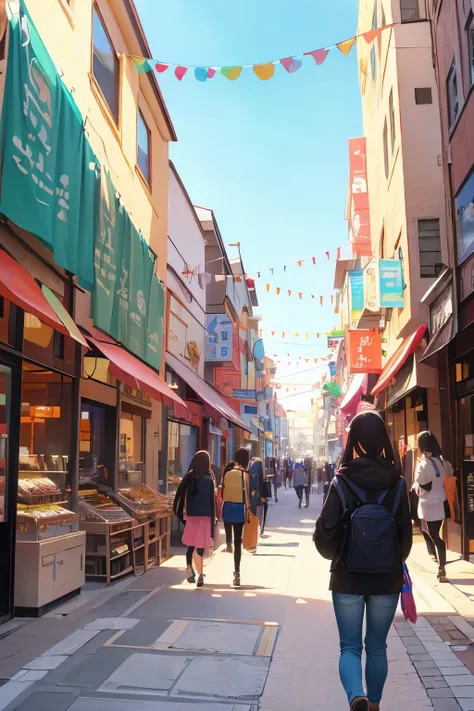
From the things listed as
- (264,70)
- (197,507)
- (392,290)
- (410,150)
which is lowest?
(197,507)

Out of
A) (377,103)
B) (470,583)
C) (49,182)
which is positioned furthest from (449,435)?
(377,103)

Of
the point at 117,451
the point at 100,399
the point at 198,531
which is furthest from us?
the point at 117,451

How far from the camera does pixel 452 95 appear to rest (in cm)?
1158

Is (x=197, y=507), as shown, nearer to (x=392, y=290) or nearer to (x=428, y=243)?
Result: (x=392, y=290)

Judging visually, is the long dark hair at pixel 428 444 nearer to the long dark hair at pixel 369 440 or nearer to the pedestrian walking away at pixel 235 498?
the pedestrian walking away at pixel 235 498

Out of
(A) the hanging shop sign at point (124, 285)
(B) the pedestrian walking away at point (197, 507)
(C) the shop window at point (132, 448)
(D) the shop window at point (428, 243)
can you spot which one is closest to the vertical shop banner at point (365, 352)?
(D) the shop window at point (428, 243)

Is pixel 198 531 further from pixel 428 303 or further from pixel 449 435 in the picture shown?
pixel 428 303

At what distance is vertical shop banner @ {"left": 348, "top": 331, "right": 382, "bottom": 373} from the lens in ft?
62.8

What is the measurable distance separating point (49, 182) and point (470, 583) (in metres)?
7.13

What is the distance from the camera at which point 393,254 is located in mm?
16547

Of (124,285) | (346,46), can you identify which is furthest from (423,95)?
(124,285)

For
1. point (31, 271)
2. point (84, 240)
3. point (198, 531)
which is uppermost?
point (84, 240)

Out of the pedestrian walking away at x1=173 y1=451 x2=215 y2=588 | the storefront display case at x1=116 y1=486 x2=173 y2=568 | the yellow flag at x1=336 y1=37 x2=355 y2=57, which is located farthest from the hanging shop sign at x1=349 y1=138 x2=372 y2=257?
the pedestrian walking away at x1=173 y1=451 x2=215 y2=588

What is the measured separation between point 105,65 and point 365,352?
10.8m
